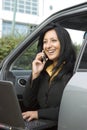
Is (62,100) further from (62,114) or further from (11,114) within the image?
(11,114)

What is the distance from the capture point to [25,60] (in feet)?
16.3

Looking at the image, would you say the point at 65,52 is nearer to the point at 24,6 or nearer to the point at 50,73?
the point at 50,73

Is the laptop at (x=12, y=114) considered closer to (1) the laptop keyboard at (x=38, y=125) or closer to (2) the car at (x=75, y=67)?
(1) the laptop keyboard at (x=38, y=125)

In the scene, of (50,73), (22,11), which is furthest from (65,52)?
(22,11)

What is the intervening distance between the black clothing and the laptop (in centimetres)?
9

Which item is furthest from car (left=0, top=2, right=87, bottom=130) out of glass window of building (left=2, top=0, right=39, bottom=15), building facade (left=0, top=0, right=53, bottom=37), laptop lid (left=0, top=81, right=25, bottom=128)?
glass window of building (left=2, top=0, right=39, bottom=15)

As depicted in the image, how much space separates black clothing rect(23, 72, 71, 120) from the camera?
13.4 feet

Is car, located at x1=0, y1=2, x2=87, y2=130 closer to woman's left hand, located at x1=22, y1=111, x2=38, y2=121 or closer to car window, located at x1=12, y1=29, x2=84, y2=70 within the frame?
car window, located at x1=12, y1=29, x2=84, y2=70

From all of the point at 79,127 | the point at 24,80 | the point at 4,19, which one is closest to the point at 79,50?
the point at 79,127

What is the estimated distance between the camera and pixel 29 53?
15.7ft

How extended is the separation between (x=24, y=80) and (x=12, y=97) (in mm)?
1191

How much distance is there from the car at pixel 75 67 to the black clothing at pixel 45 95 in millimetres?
254

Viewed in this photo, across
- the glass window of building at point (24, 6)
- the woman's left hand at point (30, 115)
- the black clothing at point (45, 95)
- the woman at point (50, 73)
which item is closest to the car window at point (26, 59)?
the woman at point (50, 73)

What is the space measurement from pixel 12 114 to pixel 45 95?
1.46ft
